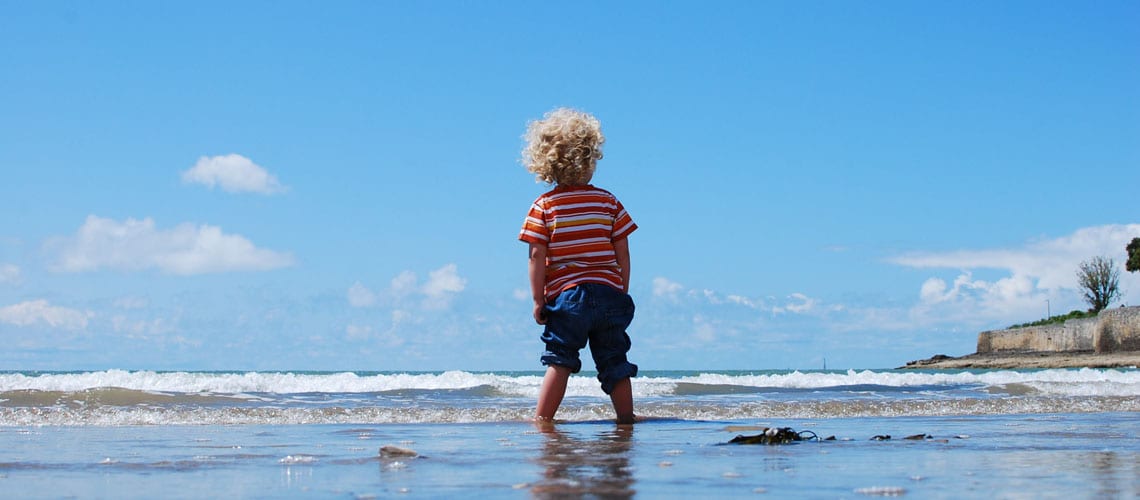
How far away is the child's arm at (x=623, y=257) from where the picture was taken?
208 inches

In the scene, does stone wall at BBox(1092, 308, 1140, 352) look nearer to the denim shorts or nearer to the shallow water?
the shallow water

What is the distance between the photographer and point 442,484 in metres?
2.71

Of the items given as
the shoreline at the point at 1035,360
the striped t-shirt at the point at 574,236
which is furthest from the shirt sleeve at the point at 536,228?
the shoreline at the point at 1035,360

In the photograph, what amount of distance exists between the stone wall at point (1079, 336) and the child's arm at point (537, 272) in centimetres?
5194

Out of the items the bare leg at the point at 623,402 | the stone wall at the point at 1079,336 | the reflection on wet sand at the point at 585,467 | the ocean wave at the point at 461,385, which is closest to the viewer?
the reflection on wet sand at the point at 585,467

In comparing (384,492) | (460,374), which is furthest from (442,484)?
(460,374)

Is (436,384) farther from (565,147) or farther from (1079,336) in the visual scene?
(1079,336)

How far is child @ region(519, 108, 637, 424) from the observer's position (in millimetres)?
5172

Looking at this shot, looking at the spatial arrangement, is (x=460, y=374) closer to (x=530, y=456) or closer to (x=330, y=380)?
(x=330, y=380)

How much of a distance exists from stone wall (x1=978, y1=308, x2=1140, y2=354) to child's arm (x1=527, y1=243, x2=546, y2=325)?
51.9 m

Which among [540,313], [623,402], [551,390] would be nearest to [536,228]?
[540,313]

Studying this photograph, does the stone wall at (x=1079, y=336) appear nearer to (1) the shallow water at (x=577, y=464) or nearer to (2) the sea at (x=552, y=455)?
(2) the sea at (x=552, y=455)

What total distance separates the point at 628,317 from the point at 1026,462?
94.0 inches

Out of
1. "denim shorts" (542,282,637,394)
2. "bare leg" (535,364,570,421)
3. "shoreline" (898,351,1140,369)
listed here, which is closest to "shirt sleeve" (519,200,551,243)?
"denim shorts" (542,282,637,394)
